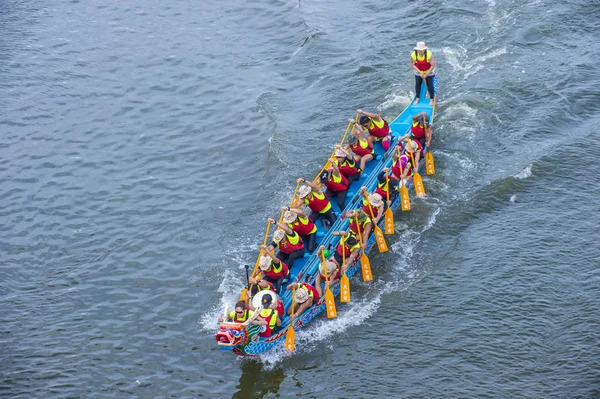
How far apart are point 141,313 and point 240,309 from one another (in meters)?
4.29

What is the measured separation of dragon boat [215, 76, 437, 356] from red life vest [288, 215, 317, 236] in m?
0.57

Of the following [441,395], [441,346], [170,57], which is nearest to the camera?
[441,395]

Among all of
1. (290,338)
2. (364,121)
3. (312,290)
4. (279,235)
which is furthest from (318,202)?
(290,338)

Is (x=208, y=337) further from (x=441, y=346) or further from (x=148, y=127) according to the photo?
(x=148, y=127)

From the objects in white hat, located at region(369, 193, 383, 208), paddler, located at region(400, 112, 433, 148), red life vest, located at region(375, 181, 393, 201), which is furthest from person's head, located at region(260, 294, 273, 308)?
paddler, located at region(400, 112, 433, 148)

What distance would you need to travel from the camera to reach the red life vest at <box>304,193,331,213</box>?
2117 centimetres

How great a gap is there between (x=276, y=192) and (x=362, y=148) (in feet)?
10.6

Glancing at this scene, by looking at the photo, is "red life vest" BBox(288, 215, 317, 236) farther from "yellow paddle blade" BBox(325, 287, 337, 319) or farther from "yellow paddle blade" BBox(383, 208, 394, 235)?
"yellow paddle blade" BBox(383, 208, 394, 235)

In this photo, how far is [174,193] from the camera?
2519cm

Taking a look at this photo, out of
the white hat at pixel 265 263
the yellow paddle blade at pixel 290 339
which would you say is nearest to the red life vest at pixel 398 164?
the white hat at pixel 265 263

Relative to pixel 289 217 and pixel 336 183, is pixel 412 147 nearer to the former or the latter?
pixel 336 183

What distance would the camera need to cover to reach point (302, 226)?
804 inches

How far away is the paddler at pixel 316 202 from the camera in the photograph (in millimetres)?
21047

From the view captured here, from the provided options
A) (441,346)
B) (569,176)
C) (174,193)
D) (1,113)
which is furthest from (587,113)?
(1,113)
